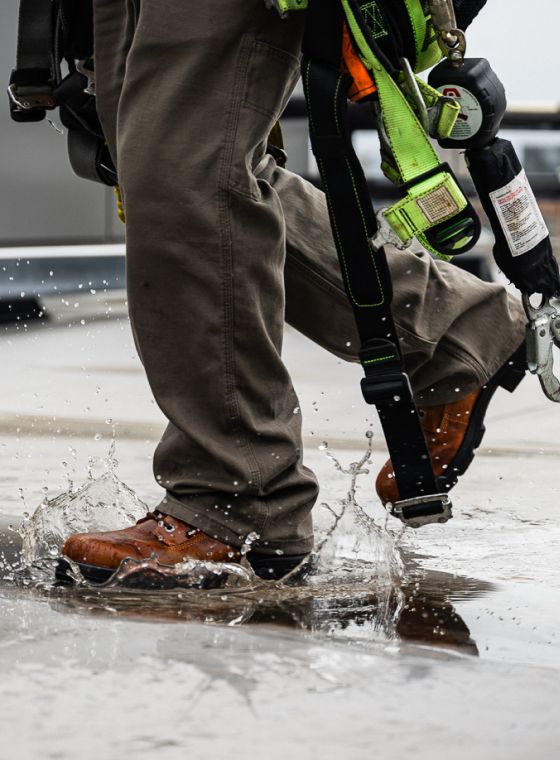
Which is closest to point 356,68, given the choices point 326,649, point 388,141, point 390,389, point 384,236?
point 388,141

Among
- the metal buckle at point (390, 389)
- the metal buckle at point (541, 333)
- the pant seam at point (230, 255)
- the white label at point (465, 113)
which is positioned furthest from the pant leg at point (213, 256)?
the metal buckle at point (541, 333)

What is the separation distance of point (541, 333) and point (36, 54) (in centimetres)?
108

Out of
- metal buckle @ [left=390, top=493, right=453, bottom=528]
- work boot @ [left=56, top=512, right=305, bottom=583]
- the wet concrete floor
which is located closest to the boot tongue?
work boot @ [left=56, top=512, right=305, bottom=583]

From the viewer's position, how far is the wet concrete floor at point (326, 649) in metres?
1.42

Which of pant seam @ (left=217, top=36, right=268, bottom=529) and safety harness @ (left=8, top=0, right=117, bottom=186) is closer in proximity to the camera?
pant seam @ (left=217, top=36, right=268, bottom=529)

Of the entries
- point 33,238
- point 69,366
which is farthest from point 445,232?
point 33,238

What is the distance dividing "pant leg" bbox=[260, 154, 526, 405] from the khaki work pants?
6.5 inches

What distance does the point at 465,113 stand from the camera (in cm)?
215

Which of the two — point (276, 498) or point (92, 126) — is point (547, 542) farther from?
A: point (92, 126)

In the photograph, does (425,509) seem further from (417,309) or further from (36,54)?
(36,54)

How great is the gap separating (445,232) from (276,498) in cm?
52

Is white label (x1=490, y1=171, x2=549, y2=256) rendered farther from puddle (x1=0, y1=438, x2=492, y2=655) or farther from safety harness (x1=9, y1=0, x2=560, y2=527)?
puddle (x1=0, y1=438, x2=492, y2=655)

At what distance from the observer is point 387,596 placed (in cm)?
221

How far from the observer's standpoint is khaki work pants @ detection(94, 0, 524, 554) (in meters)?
2.14
